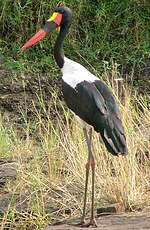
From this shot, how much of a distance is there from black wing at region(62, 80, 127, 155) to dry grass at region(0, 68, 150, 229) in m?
0.50

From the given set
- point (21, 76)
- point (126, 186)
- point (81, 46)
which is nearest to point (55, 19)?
point (126, 186)

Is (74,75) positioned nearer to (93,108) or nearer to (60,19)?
(93,108)

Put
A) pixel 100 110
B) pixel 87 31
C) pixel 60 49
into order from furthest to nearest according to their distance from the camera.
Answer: pixel 87 31 < pixel 60 49 < pixel 100 110

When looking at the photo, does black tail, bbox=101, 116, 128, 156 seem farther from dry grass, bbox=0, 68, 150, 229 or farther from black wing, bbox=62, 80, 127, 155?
dry grass, bbox=0, 68, 150, 229

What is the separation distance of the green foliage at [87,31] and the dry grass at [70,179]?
257 cm

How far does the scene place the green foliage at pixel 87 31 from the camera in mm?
9141

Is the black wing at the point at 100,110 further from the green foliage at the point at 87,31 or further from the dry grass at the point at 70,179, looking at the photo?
the green foliage at the point at 87,31

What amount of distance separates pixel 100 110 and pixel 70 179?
1.11 metres

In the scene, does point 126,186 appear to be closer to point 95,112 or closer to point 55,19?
point 95,112

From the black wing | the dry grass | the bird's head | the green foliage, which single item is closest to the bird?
the black wing

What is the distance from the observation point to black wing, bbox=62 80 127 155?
5129 mm

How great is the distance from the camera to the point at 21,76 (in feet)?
28.6

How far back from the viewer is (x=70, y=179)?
617cm

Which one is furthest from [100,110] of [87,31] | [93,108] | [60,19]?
[87,31]
